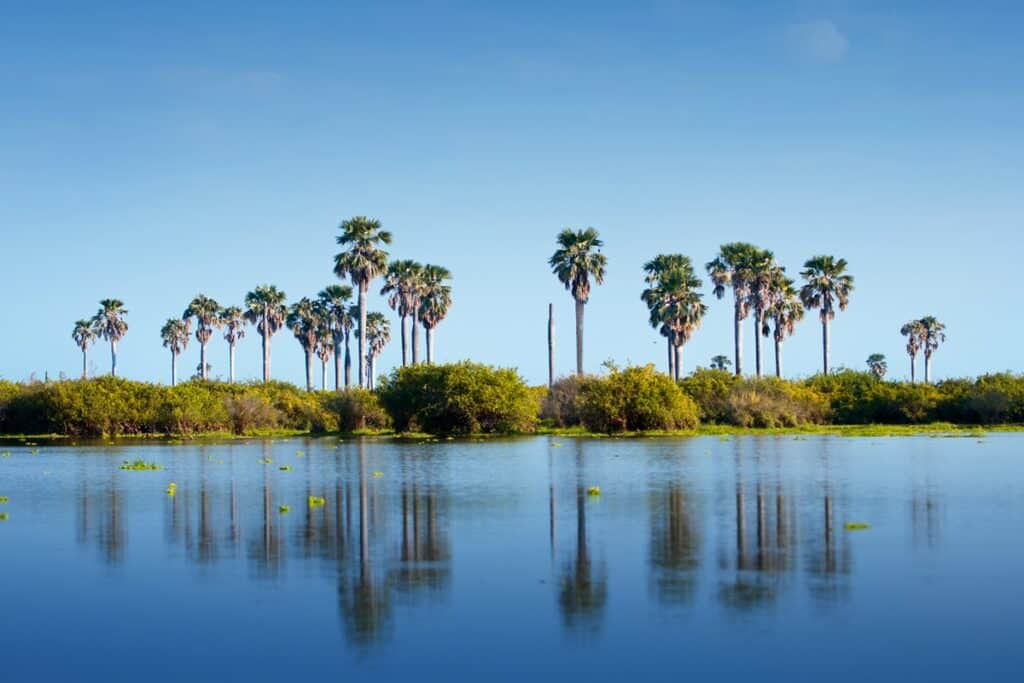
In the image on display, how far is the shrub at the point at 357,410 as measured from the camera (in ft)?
287

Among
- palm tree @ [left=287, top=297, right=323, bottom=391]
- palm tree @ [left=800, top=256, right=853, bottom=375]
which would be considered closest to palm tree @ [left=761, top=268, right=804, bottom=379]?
palm tree @ [left=800, top=256, right=853, bottom=375]

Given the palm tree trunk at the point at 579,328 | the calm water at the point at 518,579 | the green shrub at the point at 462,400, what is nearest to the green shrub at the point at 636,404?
the green shrub at the point at 462,400

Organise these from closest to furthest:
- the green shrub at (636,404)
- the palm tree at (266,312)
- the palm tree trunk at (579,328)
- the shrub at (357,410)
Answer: the green shrub at (636,404)
the shrub at (357,410)
the palm tree trunk at (579,328)
the palm tree at (266,312)

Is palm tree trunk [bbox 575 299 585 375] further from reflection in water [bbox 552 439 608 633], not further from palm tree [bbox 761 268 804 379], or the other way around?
reflection in water [bbox 552 439 608 633]

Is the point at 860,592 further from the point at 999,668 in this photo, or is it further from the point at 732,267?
the point at 732,267

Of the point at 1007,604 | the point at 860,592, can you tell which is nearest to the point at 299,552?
the point at 860,592

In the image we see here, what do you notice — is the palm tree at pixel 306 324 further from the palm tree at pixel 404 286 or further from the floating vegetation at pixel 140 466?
the floating vegetation at pixel 140 466

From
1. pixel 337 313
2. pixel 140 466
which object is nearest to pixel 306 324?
pixel 337 313

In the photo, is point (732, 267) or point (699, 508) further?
point (732, 267)

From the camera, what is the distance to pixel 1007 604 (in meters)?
15.3

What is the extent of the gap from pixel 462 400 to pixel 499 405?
2761 millimetres

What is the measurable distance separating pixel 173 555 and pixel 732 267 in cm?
8252

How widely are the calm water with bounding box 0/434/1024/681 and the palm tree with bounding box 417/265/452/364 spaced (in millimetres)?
69952

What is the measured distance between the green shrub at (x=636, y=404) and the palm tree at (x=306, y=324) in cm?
5212
